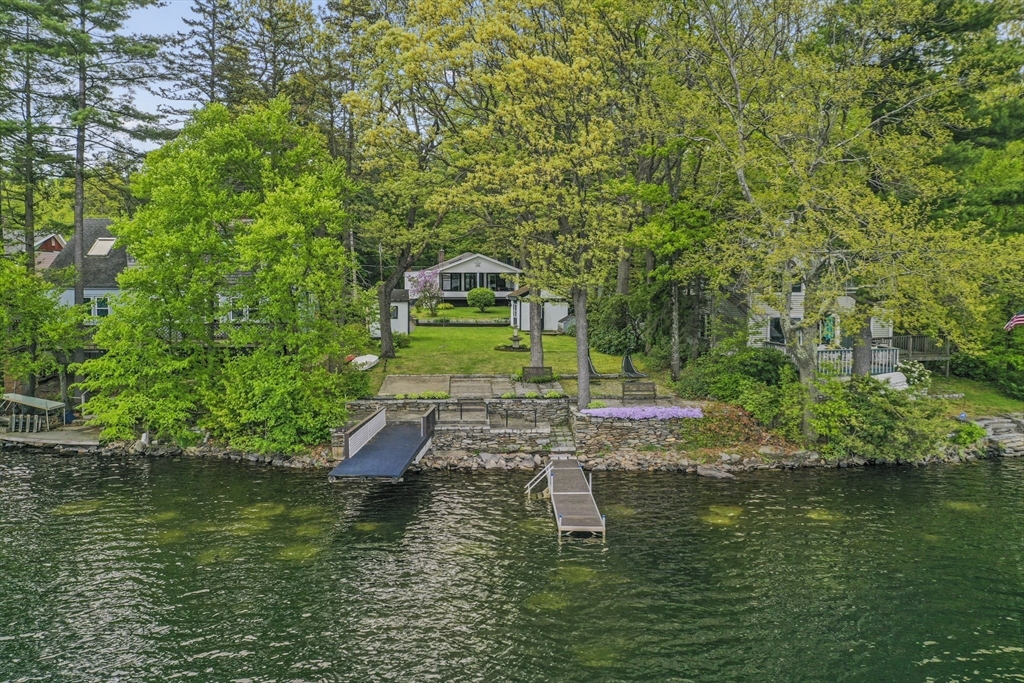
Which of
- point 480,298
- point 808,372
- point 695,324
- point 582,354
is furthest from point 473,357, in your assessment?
point 480,298

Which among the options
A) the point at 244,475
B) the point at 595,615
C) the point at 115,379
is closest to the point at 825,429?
the point at 595,615

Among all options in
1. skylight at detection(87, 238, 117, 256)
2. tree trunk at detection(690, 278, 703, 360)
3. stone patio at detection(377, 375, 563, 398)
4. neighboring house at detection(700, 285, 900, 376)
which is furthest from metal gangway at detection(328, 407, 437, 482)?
skylight at detection(87, 238, 117, 256)

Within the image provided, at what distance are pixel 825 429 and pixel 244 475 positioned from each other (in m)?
22.4

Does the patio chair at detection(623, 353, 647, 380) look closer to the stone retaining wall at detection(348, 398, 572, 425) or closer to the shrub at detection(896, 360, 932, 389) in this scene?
the stone retaining wall at detection(348, 398, 572, 425)

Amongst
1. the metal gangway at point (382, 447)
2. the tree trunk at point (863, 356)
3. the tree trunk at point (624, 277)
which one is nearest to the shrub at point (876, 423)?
the tree trunk at point (863, 356)

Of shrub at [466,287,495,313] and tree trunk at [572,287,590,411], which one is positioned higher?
shrub at [466,287,495,313]

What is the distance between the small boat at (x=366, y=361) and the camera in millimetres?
34513

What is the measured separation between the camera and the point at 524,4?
27359 mm

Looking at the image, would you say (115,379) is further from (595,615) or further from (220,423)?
(595,615)

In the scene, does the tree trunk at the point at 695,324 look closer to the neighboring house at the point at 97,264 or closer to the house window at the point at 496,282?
the house window at the point at 496,282

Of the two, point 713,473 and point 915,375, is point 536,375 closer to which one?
point 713,473

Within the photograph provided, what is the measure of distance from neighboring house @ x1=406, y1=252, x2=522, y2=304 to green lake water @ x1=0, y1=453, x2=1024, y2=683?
37257 millimetres

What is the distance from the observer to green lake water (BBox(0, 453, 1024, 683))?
13.5 metres

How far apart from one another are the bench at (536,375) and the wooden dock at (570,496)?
7.39m
